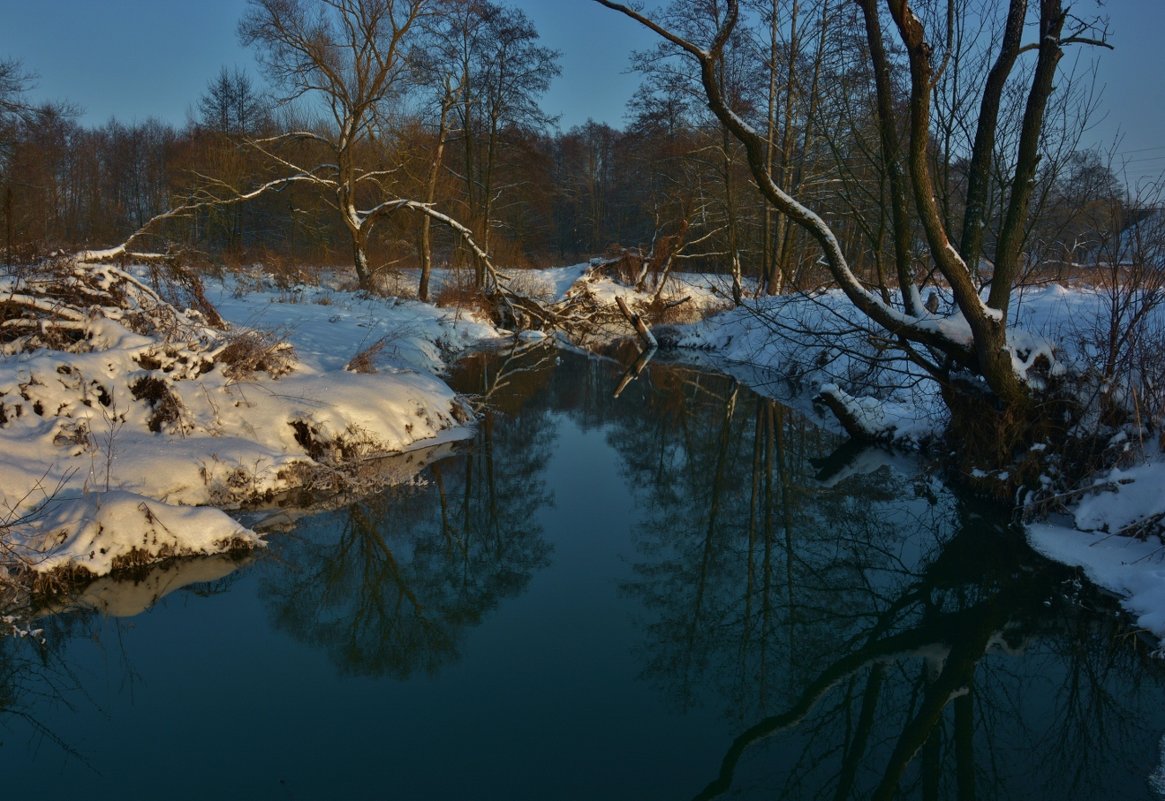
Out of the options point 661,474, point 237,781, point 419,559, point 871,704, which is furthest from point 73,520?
point 661,474

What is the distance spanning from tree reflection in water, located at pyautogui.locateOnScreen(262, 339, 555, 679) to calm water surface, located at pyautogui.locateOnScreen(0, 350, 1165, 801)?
1.2 inches

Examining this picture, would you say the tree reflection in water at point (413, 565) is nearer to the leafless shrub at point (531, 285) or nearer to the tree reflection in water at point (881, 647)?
the tree reflection in water at point (881, 647)

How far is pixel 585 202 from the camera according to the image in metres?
50.4

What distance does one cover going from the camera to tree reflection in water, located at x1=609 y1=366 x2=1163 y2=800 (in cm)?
383

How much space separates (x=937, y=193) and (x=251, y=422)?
7773mm

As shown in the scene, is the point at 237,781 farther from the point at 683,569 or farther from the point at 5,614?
the point at 683,569

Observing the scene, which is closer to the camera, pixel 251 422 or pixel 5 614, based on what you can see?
pixel 5 614

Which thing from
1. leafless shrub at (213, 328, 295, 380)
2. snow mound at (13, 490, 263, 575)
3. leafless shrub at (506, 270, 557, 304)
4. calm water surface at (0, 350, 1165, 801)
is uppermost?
leafless shrub at (506, 270, 557, 304)

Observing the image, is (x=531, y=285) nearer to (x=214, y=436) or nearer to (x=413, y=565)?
(x=214, y=436)

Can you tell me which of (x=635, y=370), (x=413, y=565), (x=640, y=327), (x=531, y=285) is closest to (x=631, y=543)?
(x=413, y=565)

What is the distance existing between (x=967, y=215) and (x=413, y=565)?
6126 mm

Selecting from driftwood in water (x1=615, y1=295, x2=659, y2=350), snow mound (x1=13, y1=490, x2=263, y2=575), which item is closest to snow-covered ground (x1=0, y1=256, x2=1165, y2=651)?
snow mound (x1=13, y1=490, x2=263, y2=575)

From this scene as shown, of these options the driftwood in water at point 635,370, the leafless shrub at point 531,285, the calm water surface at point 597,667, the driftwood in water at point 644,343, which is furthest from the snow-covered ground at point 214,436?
the leafless shrub at point 531,285

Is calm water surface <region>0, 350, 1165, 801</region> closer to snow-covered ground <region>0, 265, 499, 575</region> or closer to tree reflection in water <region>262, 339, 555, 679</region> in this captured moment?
tree reflection in water <region>262, 339, 555, 679</region>
